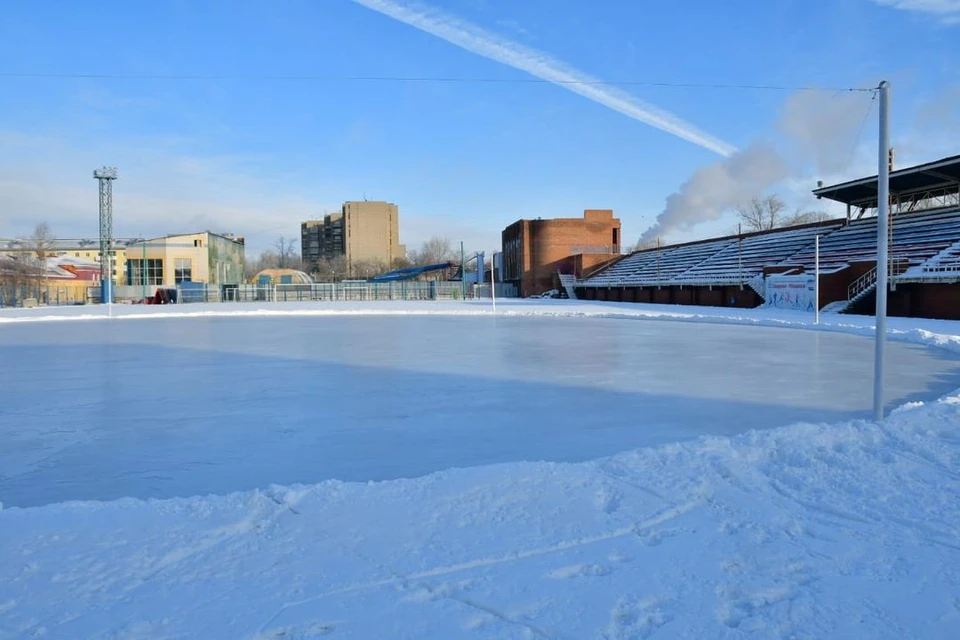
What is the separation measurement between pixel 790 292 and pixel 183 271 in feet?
202

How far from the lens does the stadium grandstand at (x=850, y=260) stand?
27.5m

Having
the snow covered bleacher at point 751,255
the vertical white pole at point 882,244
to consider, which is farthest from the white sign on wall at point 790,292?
the vertical white pole at point 882,244

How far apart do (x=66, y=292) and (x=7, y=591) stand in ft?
233

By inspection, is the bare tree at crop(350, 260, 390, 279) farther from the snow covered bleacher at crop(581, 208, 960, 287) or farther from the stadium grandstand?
the stadium grandstand

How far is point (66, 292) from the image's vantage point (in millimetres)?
63344

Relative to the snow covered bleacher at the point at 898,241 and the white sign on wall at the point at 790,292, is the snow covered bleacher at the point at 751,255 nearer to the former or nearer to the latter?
the snow covered bleacher at the point at 898,241

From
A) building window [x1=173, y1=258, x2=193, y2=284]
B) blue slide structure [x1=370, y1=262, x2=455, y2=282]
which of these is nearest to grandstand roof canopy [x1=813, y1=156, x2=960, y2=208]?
blue slide structure [x1=370, y1=262, x2=455, y2=282]

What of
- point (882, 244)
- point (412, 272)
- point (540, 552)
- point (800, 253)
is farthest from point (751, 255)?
point (540, 552)

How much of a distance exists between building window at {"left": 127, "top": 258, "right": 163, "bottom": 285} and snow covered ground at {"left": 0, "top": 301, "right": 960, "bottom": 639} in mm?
72075

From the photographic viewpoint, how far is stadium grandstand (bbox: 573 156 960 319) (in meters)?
27.5

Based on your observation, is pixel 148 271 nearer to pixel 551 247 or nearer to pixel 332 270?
pixel 551 247

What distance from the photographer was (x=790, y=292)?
3350cm

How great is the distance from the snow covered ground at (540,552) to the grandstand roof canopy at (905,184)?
33.2 m

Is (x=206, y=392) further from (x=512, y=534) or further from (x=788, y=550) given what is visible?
(x=788, y=550)
